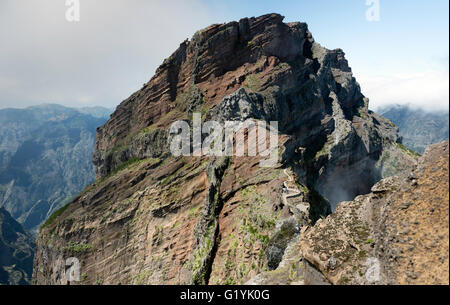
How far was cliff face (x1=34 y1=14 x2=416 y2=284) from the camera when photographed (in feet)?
100

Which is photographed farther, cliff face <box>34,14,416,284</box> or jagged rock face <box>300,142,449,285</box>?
cliff face <box>34,14,416,284</box>

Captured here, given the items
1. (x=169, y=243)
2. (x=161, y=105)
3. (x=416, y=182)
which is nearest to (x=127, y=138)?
(x=161, y=105)

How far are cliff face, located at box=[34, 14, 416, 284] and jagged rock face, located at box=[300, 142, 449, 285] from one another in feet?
30.4

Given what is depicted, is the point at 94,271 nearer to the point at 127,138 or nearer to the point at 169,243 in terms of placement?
the point at 169,243

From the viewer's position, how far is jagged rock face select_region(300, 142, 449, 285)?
8.56 m

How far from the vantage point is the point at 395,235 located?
9516mm

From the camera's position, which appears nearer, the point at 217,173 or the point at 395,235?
the point at 395,235

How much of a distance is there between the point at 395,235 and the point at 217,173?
3041cm

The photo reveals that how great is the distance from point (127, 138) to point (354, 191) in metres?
68.7

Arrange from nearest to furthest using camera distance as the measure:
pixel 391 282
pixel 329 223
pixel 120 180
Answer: pixel 391 282
pixel 329 223
pixel 120 180

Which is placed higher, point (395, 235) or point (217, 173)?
point (395, 235)

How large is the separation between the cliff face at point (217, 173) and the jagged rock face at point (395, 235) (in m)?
9.26

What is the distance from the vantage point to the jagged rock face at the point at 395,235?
856cm
